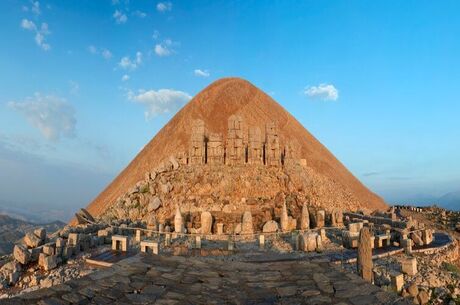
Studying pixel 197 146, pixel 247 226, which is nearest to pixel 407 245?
pixel 247 226

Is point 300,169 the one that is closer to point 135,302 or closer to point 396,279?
point 396,279

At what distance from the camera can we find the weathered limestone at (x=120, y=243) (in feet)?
55.4

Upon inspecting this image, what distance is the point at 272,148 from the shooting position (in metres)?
31.9

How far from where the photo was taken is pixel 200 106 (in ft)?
190

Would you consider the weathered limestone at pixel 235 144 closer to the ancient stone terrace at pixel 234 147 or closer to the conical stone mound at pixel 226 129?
the ancient stone terrace at pixel 234 147

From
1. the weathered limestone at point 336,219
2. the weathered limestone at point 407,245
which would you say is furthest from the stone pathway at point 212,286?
the weathered limestone at point 336,219

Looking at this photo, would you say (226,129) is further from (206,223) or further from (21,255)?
(21,255)

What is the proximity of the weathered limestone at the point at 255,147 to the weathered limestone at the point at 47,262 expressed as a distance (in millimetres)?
18184

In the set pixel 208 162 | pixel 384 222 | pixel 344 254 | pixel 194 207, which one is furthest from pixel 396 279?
pixel 208 162

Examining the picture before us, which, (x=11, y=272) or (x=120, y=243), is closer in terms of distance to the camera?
(x=11, y=272)

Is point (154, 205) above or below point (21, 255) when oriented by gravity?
above

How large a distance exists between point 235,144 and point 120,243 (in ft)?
51.0

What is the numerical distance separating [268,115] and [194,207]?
103 feet

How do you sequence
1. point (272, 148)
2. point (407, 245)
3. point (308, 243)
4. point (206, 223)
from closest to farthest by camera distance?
point (407, 245) < point (308, 243) < point (206, 223) < point (272, 148)
